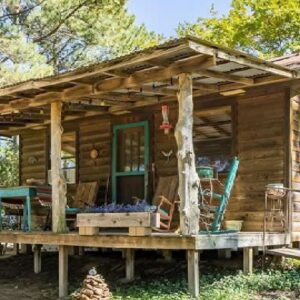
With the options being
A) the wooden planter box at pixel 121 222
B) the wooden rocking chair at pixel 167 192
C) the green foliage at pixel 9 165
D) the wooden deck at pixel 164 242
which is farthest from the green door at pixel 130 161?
the green foliage at pixel 9 165

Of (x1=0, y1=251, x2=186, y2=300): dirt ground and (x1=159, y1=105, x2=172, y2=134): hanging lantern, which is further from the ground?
(x1=159, y1=105, x2=172, y2=134): hanging lantern

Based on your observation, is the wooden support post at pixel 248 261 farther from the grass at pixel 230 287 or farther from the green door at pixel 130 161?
the green door at pixel 130 161

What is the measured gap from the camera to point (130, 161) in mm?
12305

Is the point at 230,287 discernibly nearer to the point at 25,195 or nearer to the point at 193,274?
the point at 193,274

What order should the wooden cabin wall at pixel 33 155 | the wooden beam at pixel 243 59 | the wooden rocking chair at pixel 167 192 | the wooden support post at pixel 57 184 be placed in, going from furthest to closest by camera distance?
the wooden cabin wall at pixel 33 155, the wooden rocking chair at pixel 167 192, the wooden support post at pixel 57 184, the wooden beam at pixel 243 59

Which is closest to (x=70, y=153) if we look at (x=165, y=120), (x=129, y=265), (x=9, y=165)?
(x=165, y=120)

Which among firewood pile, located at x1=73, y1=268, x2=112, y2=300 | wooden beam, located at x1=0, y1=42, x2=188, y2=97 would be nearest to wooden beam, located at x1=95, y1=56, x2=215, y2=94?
wooden beam, located at x1=0, y1=42, x2=188, y2=97

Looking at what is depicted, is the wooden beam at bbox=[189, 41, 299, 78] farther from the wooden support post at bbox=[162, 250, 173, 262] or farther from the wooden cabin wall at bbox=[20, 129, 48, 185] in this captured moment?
the wooden cabin wall at bbox=[20, 129, 48, 185]

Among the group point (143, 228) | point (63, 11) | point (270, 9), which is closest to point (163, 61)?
point (143, 228)

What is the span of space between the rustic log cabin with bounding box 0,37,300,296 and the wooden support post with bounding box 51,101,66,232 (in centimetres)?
2

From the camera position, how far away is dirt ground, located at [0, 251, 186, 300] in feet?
33.2

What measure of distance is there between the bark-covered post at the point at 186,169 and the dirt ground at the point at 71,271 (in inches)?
88.2

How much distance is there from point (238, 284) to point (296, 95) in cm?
352

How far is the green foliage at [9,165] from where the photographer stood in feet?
80.2
